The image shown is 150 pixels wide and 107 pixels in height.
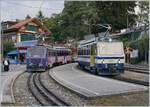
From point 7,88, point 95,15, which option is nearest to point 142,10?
point 95,15

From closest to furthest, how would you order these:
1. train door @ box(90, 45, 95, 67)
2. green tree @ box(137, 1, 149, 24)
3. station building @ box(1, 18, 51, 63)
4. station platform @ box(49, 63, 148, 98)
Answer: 1. station platform @ box(49, 63, 148, 98)
2. train door @ box(90, 45, 95, 67)
3. green tree @ box(137, 1, 149, 24)
4. station building @ box(1, 18, 51, 63)

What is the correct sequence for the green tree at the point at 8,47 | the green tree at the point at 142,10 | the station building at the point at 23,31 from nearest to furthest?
1. the green tree at the point at 8,47
2. the green tree at the point at 142,10
3. the station building at the point at 23,31

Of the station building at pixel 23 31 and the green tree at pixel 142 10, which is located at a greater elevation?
the green tree at pixel 142 10

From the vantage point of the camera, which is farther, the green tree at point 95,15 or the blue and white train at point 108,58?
the green tree at point 95,15

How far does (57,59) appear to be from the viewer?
49.7 m

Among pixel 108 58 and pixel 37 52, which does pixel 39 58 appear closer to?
pixel 37 52

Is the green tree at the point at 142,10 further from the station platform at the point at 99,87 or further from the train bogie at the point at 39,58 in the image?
the station platform at the point at 99,87

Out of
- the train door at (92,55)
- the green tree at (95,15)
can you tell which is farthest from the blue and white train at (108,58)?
the green tree at (95,15)

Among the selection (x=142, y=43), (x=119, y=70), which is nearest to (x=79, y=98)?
(x=119, y=70)

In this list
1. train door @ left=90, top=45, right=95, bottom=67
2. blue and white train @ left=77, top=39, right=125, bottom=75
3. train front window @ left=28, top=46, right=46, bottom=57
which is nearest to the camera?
blue and white train @ left=77, top=39, right=125, bottom=75

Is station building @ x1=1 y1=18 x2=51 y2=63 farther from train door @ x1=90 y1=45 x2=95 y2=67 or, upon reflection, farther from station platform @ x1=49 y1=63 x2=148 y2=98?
station platform @ x1=49 y1=63 x2=148 y2=98

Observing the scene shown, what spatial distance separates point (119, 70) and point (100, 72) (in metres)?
1.32

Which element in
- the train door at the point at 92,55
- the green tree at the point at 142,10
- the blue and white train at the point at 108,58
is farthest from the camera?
the green tree at the point at 142,10

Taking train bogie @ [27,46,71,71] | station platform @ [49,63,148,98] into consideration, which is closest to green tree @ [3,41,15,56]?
train bogie @ [27,46,71,71]
